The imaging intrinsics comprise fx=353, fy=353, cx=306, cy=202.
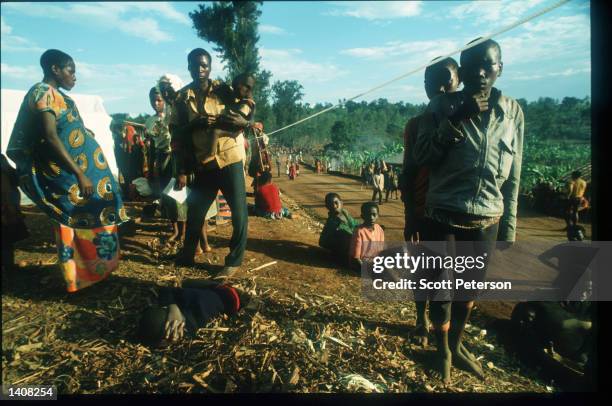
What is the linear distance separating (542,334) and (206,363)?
2325mm

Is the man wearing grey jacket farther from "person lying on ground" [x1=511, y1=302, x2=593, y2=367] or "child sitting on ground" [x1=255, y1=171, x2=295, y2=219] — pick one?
"child sitting on ground" [x1=255, y1=171, x2=295, y2=219]

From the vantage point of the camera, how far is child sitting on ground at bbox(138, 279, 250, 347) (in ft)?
6.97

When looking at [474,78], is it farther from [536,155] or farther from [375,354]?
[536,155]

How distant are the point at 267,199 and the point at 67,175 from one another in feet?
10.6

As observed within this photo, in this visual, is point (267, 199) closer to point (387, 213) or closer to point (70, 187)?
point (70, 187)

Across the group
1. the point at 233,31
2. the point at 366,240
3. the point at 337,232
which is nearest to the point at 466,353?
the point at 366,240

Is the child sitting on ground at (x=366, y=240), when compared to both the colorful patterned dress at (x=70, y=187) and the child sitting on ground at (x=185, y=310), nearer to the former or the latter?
the child sitting on ground at (x=185, y=310)

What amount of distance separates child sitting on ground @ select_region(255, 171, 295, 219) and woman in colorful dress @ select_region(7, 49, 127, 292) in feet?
9.30

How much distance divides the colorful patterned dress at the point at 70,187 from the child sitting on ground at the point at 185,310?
3.05ft

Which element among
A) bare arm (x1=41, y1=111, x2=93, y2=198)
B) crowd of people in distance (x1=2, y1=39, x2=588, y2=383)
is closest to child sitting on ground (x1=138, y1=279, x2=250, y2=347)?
crowd of people in distance (x1=2, y1=39, x2=588, y2=383)

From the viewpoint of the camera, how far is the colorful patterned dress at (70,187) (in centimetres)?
252

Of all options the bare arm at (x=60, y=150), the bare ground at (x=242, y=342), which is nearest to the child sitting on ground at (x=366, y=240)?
the bare ground at (x=242, y=342)

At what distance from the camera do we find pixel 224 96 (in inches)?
118

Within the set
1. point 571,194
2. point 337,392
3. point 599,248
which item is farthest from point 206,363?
point 571,194
